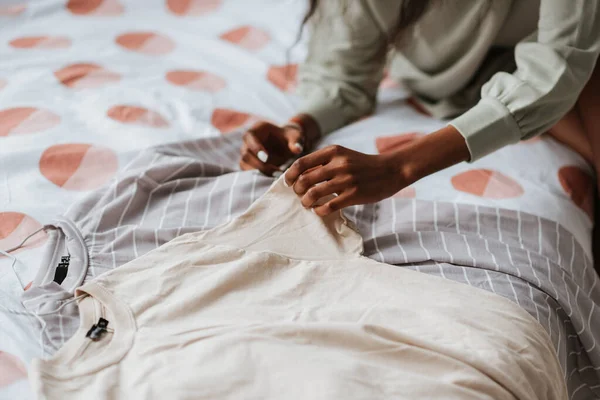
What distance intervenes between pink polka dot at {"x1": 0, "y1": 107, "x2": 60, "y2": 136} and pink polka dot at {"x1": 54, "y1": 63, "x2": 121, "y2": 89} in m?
0.11

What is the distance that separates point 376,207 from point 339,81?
0.34 meters

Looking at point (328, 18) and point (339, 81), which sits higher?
point (328, 18)

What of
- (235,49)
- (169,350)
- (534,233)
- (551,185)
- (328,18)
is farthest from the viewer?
(235,49)

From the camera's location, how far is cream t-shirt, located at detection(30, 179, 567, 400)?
0.54m

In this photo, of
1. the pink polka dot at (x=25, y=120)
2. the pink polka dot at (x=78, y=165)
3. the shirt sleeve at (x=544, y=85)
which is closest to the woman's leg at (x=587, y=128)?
the shirt sleeve at (x=544, y=85)

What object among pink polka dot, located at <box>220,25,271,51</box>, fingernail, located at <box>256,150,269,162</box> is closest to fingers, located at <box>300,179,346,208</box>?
fingernail, located at <box>256,150,269,162</box>

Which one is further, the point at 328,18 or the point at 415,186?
the point at 328,18

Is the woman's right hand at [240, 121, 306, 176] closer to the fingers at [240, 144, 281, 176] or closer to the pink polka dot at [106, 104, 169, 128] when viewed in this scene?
Result: the fingers at [240, 144, 281, 176]

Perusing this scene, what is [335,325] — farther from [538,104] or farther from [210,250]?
[538,104]

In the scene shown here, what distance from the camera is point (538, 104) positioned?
2.73ft

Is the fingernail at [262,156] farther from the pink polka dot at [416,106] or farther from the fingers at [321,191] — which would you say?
the pink polka dot at [416,106]

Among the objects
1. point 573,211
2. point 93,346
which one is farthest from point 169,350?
point 573,211

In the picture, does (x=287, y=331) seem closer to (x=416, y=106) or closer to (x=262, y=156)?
(x=262, y=156)

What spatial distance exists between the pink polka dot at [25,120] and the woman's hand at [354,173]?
469 mm
